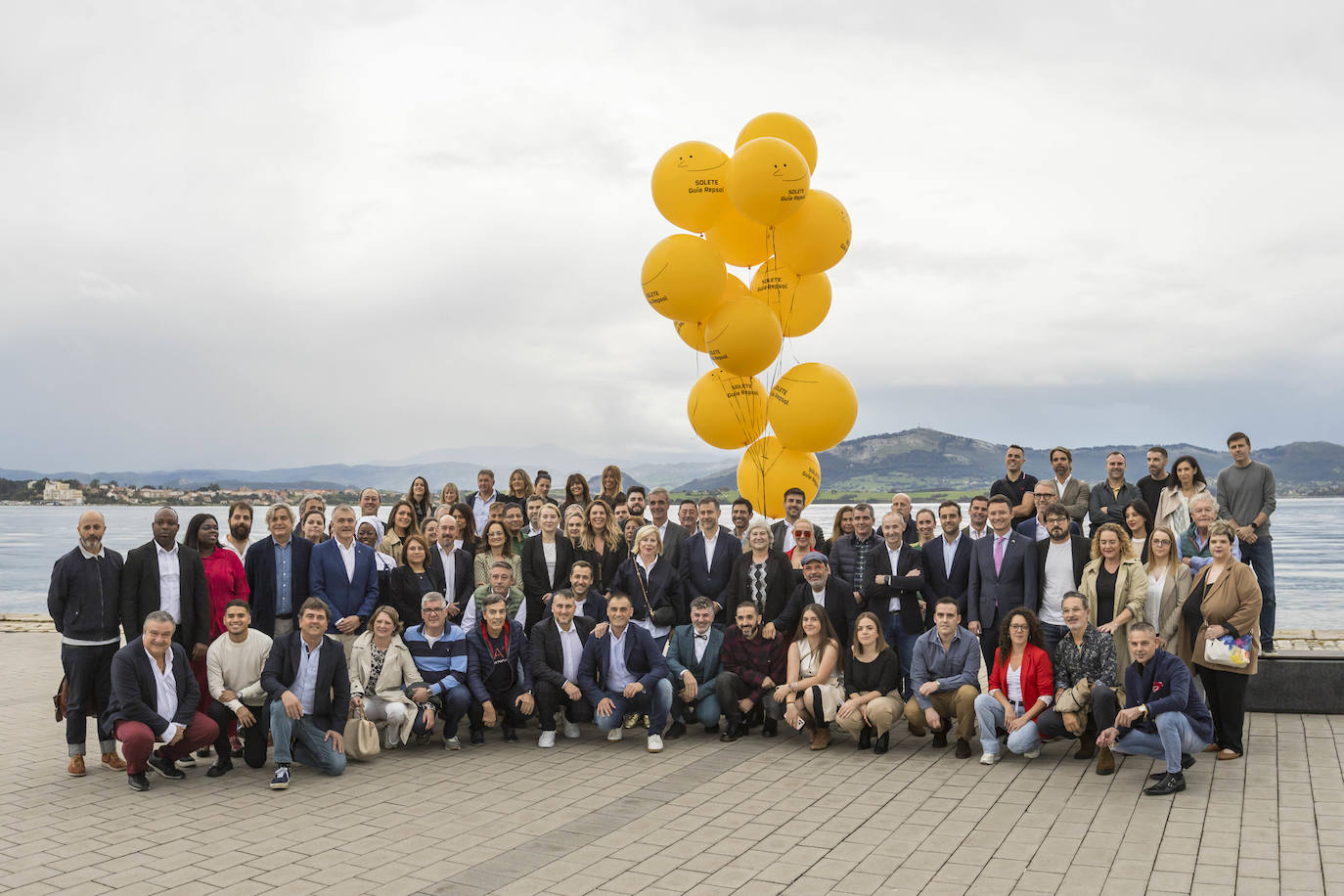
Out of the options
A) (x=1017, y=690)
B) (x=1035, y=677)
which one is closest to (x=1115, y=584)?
(x=1035, y=677)

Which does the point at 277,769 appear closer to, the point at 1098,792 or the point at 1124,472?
the point at 1098,792

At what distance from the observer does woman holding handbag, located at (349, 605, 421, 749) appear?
6.81 meters

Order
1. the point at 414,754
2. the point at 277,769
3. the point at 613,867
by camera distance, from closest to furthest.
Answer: the point at 613,867
the point at 277,769
the point at 414,754

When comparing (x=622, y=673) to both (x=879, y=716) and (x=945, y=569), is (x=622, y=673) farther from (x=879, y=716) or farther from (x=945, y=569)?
(x=945, y=569)

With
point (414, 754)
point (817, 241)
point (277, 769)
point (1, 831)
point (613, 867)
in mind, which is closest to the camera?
point (613, 867)

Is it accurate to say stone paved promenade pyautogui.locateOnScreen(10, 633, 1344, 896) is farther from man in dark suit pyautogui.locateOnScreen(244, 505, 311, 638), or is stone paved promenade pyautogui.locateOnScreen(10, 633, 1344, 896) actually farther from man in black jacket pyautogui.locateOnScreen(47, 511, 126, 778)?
man in dark suit pyautogui.locateOnScreen(244, 505, 311, 638)

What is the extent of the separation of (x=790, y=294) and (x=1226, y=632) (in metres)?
4.32

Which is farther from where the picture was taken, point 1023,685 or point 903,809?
point 1023,685

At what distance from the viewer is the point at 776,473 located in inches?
352

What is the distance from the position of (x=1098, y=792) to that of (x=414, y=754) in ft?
14.4

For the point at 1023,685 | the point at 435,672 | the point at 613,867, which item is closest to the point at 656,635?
the point at 435,672

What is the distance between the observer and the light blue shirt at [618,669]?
23.6 feet

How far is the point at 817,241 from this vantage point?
8.44m

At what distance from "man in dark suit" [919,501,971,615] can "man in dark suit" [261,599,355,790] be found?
4172mm
